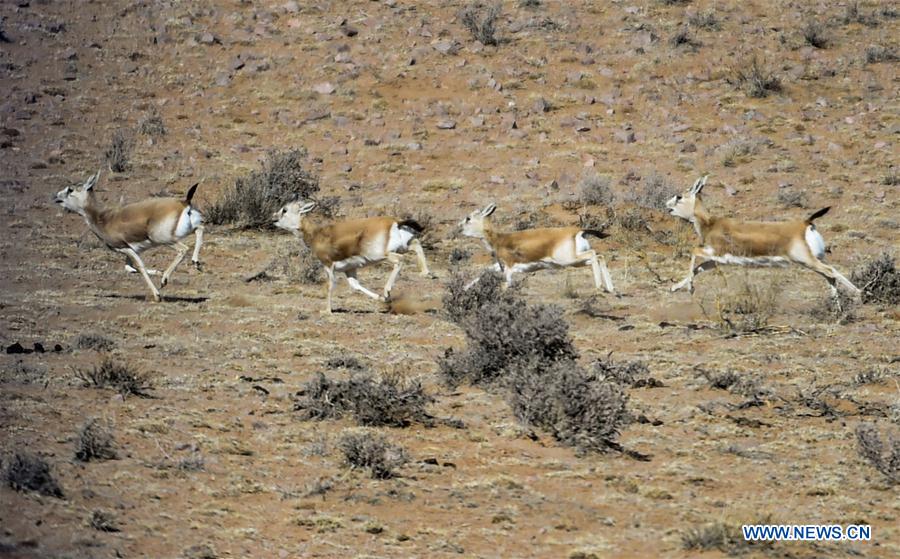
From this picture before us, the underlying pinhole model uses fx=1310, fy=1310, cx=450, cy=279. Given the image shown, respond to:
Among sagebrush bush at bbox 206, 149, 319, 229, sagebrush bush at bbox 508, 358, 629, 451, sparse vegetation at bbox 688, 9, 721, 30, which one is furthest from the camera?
sparse vegetation at bbox 688, 9, 721, 30

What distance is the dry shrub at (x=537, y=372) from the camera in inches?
Result: 398

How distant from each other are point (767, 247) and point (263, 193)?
8848 millimetres

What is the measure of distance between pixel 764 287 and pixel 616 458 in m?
7.61

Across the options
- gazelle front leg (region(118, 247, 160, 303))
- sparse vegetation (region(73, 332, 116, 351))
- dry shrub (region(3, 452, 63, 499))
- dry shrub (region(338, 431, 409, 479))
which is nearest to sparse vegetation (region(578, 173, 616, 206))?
gazelle front leg (region(118, 247, 160, 303))

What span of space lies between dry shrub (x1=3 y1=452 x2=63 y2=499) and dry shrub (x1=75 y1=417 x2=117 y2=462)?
704mm

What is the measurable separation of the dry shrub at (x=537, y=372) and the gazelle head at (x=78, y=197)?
5146 mm

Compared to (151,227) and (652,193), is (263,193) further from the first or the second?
(652,193)

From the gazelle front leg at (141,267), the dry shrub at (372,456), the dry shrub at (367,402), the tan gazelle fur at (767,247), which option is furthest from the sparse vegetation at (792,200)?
the dry shrub at (372,456)

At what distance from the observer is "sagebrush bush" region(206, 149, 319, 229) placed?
2075 cm

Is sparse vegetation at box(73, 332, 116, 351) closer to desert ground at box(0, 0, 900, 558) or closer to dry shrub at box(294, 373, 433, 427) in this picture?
desert ground at box(0, 0, 900, 558)

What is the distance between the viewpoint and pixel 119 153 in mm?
23641

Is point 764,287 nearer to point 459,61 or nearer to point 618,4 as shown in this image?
point 459,61

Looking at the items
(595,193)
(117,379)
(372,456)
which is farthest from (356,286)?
(595,193)

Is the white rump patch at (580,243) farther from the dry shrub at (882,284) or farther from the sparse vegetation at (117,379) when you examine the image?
the sparse vegetation at (117,379)
